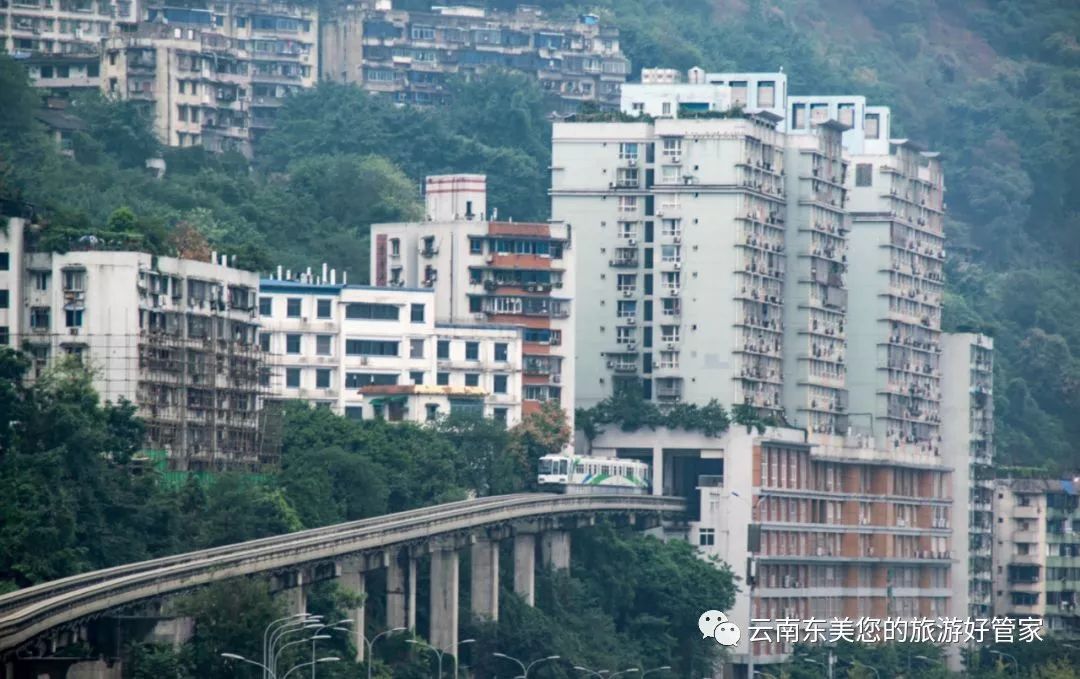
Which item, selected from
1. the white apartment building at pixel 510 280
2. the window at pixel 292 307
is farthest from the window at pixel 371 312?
the white apartment building at pixel 510 280

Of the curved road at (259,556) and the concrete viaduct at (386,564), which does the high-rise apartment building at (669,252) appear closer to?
the concrete viaduct at (386,564)

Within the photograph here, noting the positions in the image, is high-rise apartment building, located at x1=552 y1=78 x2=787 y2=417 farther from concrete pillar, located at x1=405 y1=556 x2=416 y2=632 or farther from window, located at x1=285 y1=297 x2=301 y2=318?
concrete pillar, located at x1=405 y1=556 x2=416 y2=632

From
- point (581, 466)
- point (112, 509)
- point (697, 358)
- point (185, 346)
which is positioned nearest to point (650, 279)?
point (697, 358)

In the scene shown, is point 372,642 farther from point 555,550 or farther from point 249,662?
point 555,550

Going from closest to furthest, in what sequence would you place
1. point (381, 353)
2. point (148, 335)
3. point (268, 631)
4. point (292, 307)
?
point (268, 631), point (148, 335), point (292, 307), point (381, 353)

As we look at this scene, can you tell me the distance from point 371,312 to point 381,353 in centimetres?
244

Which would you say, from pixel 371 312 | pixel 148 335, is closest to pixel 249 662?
pixel 148 335

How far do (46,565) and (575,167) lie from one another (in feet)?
231

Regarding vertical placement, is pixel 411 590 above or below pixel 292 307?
below

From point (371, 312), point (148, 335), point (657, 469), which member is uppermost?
point (371, 312)

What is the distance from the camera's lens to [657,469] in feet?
637

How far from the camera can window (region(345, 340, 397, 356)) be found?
609 ft

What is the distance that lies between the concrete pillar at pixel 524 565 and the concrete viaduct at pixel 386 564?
5cm

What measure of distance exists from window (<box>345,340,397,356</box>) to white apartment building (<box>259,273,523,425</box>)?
56 mm
